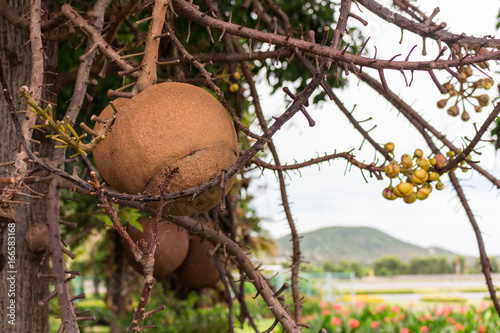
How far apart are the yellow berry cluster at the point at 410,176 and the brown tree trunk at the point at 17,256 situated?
1.40 metres

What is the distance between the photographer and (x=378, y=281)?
1569 inches

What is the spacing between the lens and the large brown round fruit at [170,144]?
1244 millimetres

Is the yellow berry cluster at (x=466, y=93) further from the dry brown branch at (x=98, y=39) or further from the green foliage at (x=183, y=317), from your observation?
the green foliage at (x=183, y=317)

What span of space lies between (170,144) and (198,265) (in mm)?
2141

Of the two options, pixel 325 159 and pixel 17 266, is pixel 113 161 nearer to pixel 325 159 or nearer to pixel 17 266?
pixel 325 159

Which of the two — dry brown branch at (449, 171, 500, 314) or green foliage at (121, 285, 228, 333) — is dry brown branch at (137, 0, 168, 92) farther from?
green foliage at (121, 285, 228, 333)

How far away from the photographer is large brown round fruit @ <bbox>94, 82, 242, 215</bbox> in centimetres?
124

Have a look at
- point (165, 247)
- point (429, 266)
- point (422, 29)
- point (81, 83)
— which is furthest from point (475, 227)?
point (429, 266)

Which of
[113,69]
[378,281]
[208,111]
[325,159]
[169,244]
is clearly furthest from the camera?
[378,281]

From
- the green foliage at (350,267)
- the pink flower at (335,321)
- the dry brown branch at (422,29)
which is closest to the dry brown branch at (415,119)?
the dry brown branch at (422,29)

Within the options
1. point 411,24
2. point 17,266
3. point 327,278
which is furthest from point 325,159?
point 327,278

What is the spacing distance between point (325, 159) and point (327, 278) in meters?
17.1

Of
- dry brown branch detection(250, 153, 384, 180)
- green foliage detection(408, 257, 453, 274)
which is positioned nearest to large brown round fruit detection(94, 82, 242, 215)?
dry brown branch detection(250, 153, 384, 180)

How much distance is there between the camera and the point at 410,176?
1.57m
